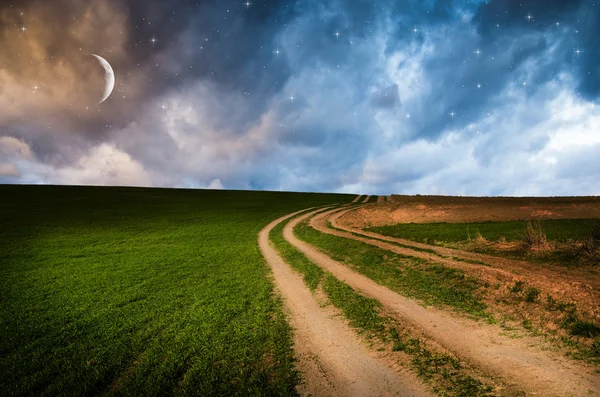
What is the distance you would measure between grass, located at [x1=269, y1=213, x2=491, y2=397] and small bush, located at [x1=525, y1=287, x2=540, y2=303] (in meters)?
5.71

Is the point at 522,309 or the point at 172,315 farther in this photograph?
the point at 172,315

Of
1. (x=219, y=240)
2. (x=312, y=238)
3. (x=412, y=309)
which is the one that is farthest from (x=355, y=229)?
(x=412, y=309)

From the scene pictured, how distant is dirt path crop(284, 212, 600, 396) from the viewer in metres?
7.01

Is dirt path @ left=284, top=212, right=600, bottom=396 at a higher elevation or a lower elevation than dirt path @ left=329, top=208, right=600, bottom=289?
lower

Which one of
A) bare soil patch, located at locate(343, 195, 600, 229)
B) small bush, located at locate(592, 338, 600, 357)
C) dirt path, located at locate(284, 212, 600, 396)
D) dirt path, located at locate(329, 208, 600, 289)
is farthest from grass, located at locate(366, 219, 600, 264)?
dirt path, located at locate(284, 212, 600, 396)

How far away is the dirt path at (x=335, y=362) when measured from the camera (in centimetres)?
723

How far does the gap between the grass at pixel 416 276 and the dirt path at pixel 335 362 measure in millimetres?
4750

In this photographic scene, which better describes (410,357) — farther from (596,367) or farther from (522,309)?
(522,309)

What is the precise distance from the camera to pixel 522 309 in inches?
443

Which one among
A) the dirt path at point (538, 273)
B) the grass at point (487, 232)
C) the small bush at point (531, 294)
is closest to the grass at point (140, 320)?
the small bush at point (531, 294)

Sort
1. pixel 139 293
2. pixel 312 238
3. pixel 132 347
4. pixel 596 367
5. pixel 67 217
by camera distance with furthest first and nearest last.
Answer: pixel 67 217, pixel 312 238, pixel 139 293, pixel 132 347, pixel 596 367

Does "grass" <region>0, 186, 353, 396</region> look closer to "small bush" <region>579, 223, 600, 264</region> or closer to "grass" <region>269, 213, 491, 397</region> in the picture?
"grass" <region>269, 213, 491, 397</region>

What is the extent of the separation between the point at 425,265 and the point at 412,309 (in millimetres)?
6432

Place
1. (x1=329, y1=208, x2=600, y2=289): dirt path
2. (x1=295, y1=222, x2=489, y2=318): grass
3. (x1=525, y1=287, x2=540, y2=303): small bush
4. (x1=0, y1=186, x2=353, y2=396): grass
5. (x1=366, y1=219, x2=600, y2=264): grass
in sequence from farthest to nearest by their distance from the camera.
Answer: (x1=366, y1=219, x2=600, y2=264): grass
(x1=329, y1=208, x2=600, y2=289): dirt path
(x1=295, y1=222, x2=489, y2=318): grass
(x1=525, y1=287, x2=540, y2=303): small bush
(x1=0, y1=186, x2=353, y2=396): grass
